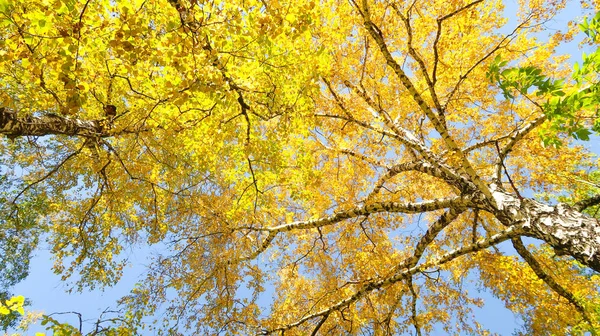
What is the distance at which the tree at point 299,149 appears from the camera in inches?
113

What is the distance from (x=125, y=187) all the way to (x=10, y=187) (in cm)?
680

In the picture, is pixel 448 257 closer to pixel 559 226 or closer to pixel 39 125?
pixel 559 226

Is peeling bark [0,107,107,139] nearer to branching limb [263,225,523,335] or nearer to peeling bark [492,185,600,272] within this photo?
branching limb [263,225,523,335]

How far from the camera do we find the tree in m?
2.87

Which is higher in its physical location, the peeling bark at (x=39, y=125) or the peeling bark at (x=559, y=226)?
the peeling bark at (x=39, y=125)

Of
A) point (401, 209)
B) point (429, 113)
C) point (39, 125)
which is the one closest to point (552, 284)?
point (401, 209)

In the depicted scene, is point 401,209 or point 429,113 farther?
point 401,209

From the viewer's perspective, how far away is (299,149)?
5.01m

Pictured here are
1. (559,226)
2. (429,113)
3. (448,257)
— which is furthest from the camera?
(448,257)

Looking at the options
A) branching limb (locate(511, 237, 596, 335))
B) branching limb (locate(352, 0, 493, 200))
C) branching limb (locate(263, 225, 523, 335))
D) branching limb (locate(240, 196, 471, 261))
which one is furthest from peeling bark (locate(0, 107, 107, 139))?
branching limb (locate(511, 237, 596, 335))

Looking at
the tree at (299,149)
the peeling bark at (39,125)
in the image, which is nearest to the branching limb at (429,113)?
the tree at (299,149)

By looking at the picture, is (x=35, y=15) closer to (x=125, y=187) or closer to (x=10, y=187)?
(x=125, y=187)

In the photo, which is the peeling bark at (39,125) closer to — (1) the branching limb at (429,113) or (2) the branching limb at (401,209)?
(1) the branching limb at (429,113)

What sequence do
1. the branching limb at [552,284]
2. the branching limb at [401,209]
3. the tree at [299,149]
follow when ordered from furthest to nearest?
the branching limb at [552,284] < the branching limb at [401,209] < the tree at [299,149]
